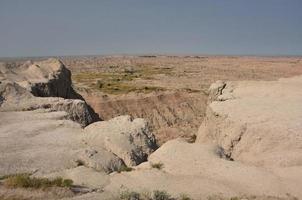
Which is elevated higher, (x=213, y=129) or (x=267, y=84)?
(x=267, y=84)

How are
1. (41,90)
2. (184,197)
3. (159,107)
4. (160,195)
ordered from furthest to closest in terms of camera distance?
(159,107) < (41,90) < (184,197) < (160,195)

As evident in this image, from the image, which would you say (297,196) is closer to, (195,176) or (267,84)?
(195,176)

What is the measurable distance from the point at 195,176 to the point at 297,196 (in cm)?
317

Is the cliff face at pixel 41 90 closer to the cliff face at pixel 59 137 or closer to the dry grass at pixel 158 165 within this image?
the cliff face at pixel 59 137

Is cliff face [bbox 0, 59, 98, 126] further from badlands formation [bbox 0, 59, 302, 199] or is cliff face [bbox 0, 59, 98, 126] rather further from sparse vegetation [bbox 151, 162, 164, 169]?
sparse vegetation [bbox 151, 162, 164, 169]

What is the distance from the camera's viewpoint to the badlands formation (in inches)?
635

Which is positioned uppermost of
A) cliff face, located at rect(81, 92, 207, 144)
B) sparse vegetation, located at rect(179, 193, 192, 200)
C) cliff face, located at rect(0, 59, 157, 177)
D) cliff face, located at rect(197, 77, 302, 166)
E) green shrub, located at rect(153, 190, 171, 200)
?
cliff face, located at rect(197, 77, 302, 166)

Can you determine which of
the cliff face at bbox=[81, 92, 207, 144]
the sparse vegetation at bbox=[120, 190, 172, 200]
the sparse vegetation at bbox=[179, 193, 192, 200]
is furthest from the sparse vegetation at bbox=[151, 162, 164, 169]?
the cliff face at bbox=[81, 92, 207, 144]

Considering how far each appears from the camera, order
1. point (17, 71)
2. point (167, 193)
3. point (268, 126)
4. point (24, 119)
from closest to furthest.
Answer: point (167, 193), point (268, 126), point (24, 119), point (17, 71)

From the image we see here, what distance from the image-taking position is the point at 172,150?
1906cm

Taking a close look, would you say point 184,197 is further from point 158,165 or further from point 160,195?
point 158,165

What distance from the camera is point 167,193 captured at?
1534cm

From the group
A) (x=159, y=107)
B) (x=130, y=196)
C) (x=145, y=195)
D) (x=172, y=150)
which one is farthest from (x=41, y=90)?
(x=130, y=196)

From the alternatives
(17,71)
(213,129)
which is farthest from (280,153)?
(17,71)
